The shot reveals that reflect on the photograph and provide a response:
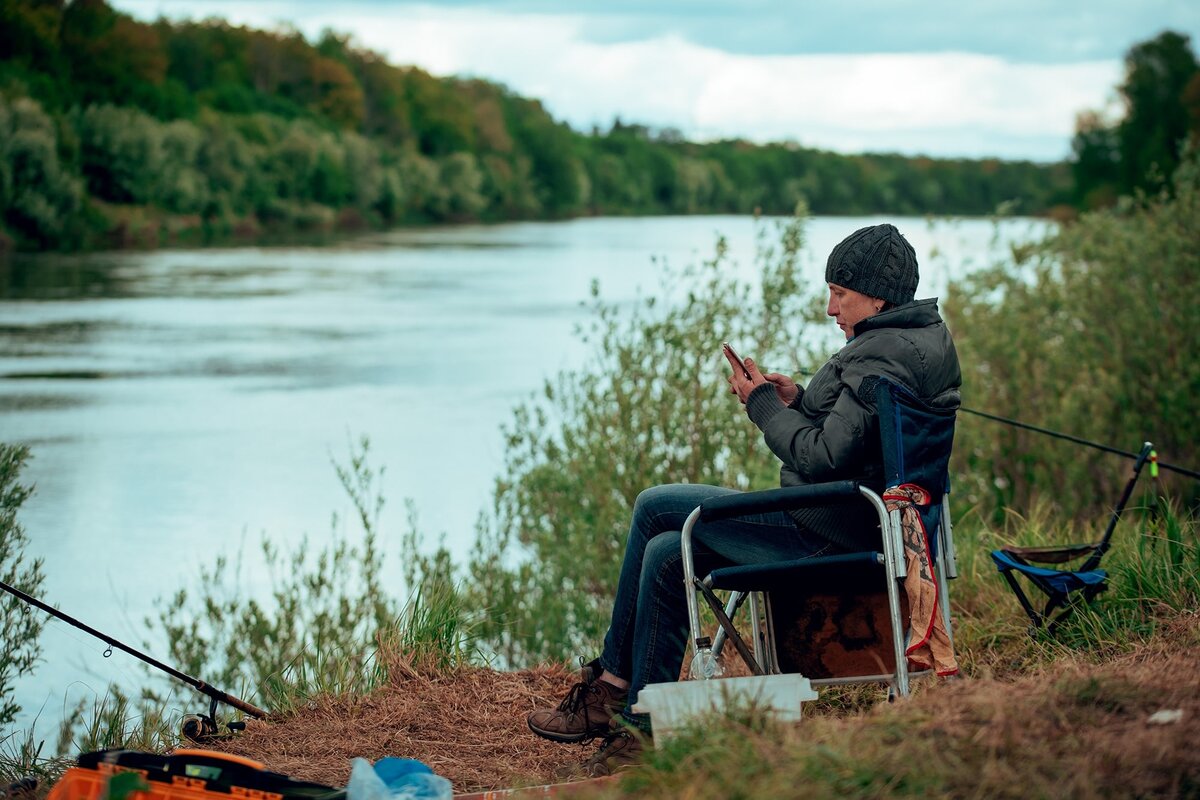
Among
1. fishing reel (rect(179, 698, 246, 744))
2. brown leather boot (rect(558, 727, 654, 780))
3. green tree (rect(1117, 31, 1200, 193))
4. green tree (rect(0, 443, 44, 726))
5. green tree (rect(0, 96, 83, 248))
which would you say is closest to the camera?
brown leather boot (rect(558, 727, 654, 780))

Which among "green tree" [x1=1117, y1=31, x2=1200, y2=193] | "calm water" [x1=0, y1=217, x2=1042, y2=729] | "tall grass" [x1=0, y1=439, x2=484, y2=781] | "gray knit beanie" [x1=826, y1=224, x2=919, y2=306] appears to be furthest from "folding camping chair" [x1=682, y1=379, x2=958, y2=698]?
"green tree" [x1=1117, y1=31, x2=1200, y2=193]

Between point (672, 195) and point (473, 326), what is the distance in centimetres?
5396

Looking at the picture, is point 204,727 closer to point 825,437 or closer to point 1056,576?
point 825,437

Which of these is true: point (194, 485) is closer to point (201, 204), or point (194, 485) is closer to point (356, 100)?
point (201, 204)

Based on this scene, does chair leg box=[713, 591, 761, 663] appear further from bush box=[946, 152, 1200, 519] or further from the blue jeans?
bush box=[946, 152, 1200, 519]

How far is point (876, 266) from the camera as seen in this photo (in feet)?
10.5

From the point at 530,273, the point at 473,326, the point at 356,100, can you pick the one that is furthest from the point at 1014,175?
the point at 356,100

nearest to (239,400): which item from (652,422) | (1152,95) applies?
(652,422)

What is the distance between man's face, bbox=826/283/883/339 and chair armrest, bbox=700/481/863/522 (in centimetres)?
45

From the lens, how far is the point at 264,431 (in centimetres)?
1324

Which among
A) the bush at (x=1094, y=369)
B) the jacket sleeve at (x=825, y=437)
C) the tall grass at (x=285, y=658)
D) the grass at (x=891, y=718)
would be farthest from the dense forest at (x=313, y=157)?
the jacket sleeve at (x=825, y=437)

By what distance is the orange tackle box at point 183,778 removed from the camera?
2.47 m

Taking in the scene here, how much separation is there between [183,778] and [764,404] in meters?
1.51

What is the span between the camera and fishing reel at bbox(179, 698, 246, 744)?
358cm
